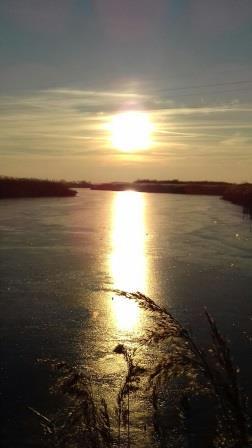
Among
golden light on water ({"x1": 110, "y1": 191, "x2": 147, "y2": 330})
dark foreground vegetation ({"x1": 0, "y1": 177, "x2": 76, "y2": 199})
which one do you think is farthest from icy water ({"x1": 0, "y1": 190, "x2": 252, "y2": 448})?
dark foreground vegetation ({"x1": 0, "y1": 177, "x2": 76, "y2": 199})

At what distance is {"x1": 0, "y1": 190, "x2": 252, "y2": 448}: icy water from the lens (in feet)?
29.8

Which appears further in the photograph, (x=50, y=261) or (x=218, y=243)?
(x=218, y=243)

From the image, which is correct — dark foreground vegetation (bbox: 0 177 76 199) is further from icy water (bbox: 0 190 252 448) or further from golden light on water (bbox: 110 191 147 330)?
icy water (bbox: 0 190 252 448)

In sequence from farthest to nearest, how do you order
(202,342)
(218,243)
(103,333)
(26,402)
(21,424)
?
(218,243), (103,333), (202,342), (26,402), (21,424)

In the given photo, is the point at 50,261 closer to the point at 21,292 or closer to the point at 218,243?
the point at 21,292

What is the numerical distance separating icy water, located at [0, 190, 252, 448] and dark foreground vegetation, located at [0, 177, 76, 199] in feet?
140

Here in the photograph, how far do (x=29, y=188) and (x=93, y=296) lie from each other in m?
65.1

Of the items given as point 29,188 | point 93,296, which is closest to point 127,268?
point 93,296

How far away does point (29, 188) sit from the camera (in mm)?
78625

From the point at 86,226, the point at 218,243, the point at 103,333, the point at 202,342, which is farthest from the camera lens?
the point at 86,226

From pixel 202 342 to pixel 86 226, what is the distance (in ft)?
88.8

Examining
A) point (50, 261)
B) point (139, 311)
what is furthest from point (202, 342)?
point (50, 261)

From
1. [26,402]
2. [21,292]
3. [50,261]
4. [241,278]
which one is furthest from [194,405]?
[50,261]

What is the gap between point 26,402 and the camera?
7961mm
